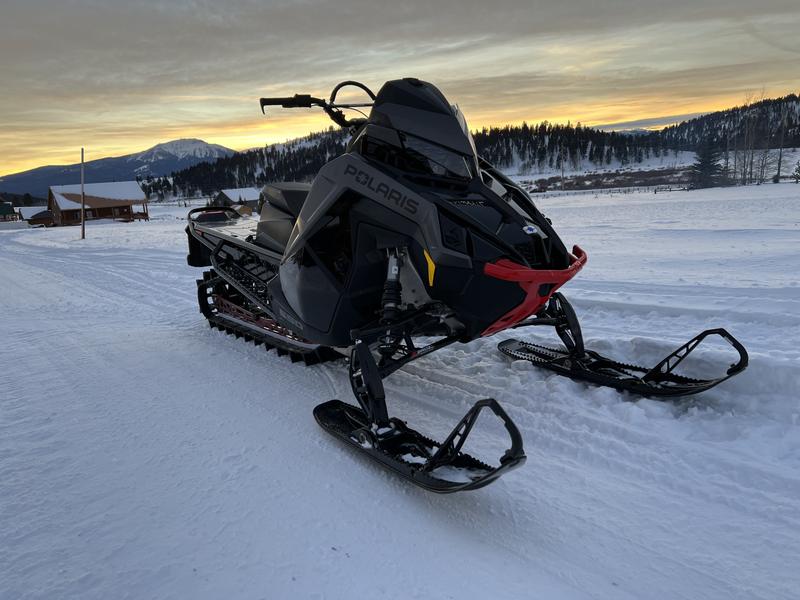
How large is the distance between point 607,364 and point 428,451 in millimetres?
1588

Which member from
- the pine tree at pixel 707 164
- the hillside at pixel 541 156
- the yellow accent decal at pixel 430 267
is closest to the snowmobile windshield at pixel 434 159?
the yellow accent decal at pixel 430 267

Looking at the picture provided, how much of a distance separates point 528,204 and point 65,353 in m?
4.20

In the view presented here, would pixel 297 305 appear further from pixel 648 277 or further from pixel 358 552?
pixel 648 277

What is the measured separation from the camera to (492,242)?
2.73m

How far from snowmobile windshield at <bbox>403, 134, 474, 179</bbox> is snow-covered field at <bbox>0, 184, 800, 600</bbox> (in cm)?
144

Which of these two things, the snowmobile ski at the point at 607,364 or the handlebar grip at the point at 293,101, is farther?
the handlebar grip at the point at 293,101

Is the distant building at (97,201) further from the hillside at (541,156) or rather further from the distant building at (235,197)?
the hillside at (541,156)

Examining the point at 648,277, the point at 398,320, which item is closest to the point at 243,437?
the point at 398,320

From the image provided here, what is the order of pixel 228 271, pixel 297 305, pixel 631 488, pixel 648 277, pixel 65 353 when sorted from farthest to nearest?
pixel 648 277 < pixel 228 271 < pixel 65 353 < pixel 297 305 < pixel 631 488

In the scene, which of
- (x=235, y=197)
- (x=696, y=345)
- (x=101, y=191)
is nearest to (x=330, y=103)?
(x=696, y=345)

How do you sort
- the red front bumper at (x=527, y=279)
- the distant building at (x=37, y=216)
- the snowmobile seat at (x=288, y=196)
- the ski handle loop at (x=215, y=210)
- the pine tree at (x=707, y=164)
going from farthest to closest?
the distant building at (x=37, y=216) → the pine tree at (x=707, y=164) → the ski handle loop at (x=215, y=210) → the snowmobile seat at (x=288, y=196) → the red front bumper at (x=527, y=279)

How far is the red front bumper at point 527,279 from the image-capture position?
264 centimetres

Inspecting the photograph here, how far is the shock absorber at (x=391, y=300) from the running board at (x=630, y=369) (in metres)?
1.26

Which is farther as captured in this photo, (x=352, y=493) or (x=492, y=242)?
(x=492, y=242)
